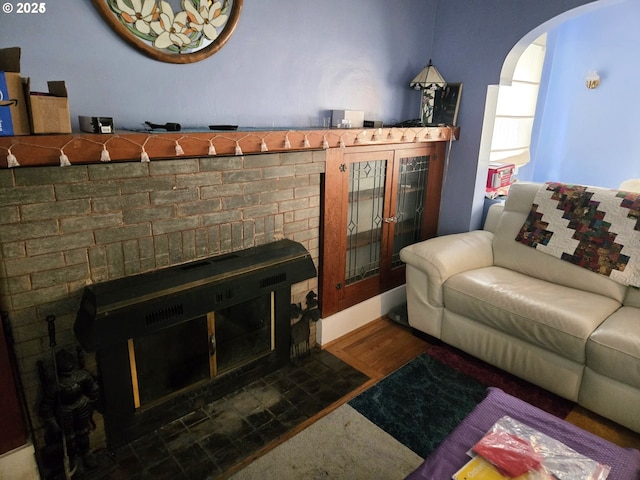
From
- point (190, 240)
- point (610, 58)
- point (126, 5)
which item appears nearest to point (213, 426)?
point (190, 240)

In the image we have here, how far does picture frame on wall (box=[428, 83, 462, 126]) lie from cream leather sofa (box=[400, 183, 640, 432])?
0.68 meters

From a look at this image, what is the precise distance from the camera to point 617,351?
1894 millimetres

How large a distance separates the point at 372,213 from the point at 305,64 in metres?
1.04

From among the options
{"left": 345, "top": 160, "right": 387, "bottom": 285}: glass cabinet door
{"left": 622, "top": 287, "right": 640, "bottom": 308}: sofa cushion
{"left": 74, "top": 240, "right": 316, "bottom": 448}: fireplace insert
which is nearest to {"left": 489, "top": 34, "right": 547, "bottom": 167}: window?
{"left": 345, "top": 160, "right": 387, "bottom": 285}: glass cabinet door

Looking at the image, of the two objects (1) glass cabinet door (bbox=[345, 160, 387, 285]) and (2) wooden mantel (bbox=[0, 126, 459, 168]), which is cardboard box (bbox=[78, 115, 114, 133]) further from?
(1) glass cabinet door (bbox=[345, 160, 387, 285])

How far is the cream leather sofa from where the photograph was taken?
1.96m

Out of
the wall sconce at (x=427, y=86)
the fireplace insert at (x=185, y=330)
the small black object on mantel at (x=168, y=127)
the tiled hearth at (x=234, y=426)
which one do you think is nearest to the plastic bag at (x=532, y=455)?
the tiled hearth at (x=234, y=426)

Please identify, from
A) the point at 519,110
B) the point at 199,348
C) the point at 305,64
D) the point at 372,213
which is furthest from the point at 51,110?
the point at 519,110

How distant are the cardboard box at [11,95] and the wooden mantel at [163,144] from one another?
50mm

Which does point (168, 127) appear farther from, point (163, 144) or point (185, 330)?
point (185, 330)

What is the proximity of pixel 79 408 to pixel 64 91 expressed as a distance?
1.20 meters

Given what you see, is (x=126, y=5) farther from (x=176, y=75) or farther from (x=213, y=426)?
(x=213, y=426)

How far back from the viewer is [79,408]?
1628 millimetres

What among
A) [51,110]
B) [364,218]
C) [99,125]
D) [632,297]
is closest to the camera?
[51,110]
